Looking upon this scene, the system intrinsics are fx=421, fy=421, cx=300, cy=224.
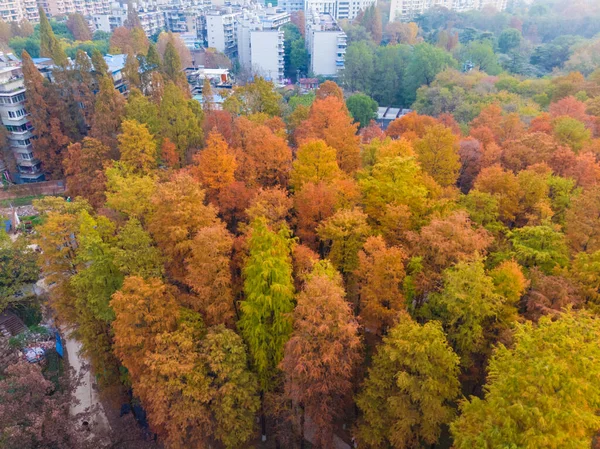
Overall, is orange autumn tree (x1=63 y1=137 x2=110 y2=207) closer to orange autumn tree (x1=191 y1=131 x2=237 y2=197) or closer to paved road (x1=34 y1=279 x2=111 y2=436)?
paved road (x1=34 y1=279 x2=111 y2=436)

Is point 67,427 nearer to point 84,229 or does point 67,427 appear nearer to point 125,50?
point 84,229

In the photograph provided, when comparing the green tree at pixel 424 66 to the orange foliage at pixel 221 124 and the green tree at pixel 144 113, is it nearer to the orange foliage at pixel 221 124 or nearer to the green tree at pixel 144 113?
the orange foliage at pixel 221 124

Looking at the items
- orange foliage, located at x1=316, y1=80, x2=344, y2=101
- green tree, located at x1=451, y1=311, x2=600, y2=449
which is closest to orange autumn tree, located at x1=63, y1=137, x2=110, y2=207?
orange foliage, located at x1=316, y1=80, x2=344, y2=101

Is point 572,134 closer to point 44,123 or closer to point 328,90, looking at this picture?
point 328,90

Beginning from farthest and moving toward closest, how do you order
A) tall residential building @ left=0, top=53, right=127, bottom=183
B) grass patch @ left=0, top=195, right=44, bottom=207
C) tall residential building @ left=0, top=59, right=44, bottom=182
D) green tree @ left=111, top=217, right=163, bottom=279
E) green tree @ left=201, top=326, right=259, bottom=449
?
grass patch @ left=0, top=195, right=44, bottom=207 < tall residential building @ left=0, top=53, right=127, bottom=183 < tall residential building @ left=0, top=59, right=44, bottom=182 < green tree @ left=111, top=217, right=163, bottom=279 < green tree @ left=201, top=326, right=259, bottom=449

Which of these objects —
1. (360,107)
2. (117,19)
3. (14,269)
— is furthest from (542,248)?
(117,19)

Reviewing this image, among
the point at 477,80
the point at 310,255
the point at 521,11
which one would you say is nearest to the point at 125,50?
Answer: the point at 477,80
